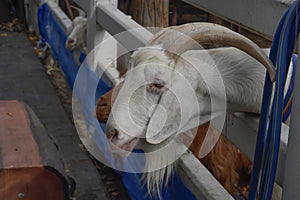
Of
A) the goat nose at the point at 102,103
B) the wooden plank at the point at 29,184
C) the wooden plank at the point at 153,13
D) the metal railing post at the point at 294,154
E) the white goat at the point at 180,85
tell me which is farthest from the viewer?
the wooden plank at the point at 153,13

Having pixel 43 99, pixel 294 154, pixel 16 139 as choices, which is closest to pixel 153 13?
pixel 43 99

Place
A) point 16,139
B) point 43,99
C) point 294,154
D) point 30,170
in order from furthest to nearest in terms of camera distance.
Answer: point 43,99 < point 16,139 < point 30,170 < point 294,154

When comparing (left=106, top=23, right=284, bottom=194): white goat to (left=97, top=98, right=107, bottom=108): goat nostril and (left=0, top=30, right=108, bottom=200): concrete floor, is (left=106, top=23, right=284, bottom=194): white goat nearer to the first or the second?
(left=97, top=98, right=107, bottom=108): goat nostril

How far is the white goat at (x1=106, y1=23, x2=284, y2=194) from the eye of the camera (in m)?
2.09

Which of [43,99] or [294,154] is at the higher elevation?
[294,154]

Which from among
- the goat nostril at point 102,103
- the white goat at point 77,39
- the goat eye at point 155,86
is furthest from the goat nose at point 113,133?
the white goat at point 77,39

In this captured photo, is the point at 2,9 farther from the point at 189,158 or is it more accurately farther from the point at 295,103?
the point at 295,103

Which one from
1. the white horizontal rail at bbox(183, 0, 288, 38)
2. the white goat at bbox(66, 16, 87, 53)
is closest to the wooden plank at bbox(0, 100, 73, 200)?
the white horizontal rail at bbox(183, 0, 288, 38)

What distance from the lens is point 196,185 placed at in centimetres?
279

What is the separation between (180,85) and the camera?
2131mm

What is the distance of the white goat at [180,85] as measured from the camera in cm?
209

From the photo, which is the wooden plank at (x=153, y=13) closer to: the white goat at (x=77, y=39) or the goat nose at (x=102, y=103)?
the white goat at (x=77, y=39)

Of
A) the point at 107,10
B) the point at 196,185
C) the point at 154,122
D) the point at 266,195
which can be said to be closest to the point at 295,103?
the point at 266,195

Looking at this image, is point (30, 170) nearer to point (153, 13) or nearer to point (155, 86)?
point (155, 86)
